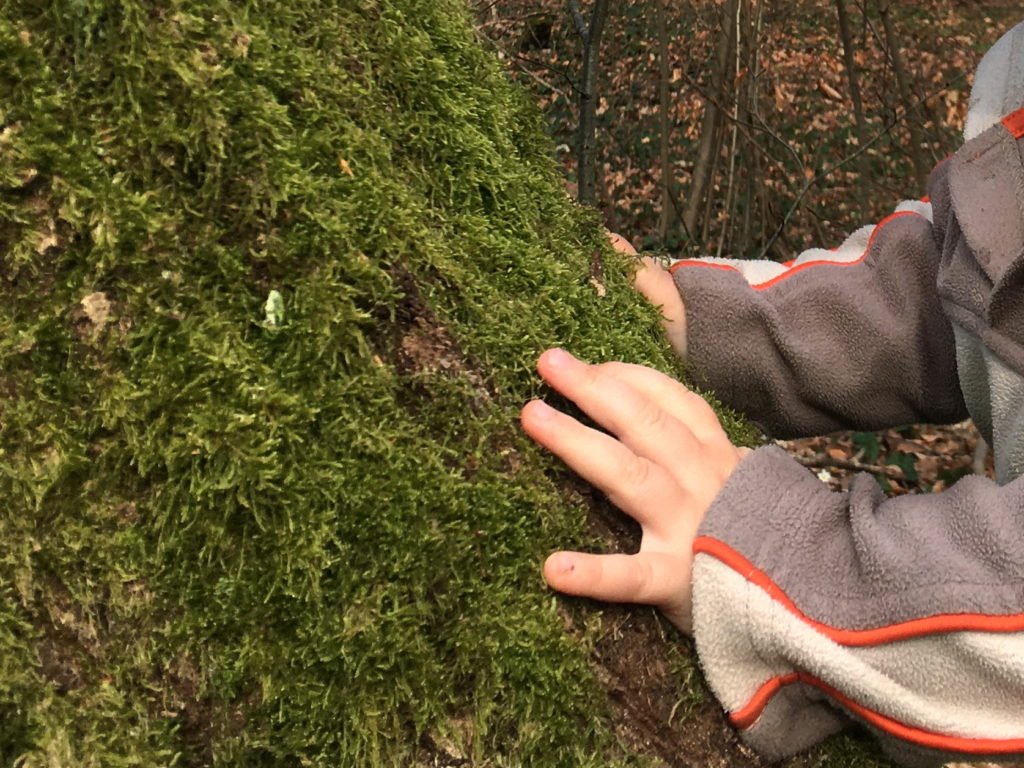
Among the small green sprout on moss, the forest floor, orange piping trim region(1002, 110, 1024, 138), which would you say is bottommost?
the forest floor

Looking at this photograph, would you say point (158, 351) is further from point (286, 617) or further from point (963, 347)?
point (963, 347)

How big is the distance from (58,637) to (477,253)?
68cm

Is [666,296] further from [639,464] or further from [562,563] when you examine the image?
[562,563]

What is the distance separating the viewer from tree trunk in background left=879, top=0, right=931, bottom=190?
4.99 meters

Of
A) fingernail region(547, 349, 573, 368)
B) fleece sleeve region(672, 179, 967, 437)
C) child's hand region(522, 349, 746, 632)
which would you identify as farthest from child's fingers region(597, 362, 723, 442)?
fleece sleeve region(672, 179, 967, 437)

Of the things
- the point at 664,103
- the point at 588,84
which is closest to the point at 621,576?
the point at 588,84

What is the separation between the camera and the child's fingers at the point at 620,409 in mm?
1081

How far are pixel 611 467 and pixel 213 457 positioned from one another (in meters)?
0.49

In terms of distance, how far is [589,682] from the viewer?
98 centimetres

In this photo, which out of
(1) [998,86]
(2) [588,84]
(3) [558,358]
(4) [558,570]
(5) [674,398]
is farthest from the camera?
(2) [588,84]

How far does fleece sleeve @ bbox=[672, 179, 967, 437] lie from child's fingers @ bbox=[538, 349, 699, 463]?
2.24ft

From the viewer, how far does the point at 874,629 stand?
105 centimetres

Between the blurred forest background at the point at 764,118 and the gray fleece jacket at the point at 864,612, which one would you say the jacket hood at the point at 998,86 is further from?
the blurred forest background at the point at 764,118

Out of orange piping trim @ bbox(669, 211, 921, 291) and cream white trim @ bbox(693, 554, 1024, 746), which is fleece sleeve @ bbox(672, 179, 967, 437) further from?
cream white trim @ bbox(693, 554, 1024, 746)
